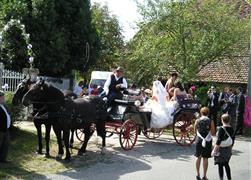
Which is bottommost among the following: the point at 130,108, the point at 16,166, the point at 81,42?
the point at 16,166

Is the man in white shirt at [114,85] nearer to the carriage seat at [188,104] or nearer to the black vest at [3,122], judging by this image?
the carriage seat at [188,104]

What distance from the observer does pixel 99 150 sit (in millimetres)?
13305

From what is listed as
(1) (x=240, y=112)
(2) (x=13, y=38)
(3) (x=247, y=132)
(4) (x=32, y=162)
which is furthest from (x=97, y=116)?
(2) (x=13, y=38)

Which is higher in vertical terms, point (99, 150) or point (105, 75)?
point (105, 75)

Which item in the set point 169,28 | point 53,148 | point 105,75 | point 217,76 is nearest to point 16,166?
point 53,148

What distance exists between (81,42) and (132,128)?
46.7 ft

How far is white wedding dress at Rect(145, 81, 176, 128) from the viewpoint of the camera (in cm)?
1442

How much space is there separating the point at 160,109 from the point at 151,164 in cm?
275

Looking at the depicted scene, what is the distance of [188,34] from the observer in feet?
75.4

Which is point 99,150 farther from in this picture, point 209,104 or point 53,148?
point 209,104

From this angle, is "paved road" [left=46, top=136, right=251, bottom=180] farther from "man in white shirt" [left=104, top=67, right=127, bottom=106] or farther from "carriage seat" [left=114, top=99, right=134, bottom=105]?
"man in white shirt" [left=104, top=67, right=127, bottom=106]

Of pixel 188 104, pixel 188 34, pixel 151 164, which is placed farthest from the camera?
pixel 188 34

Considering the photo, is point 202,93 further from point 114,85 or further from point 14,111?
point 14,111

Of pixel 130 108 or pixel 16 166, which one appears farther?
pixel 130 108
